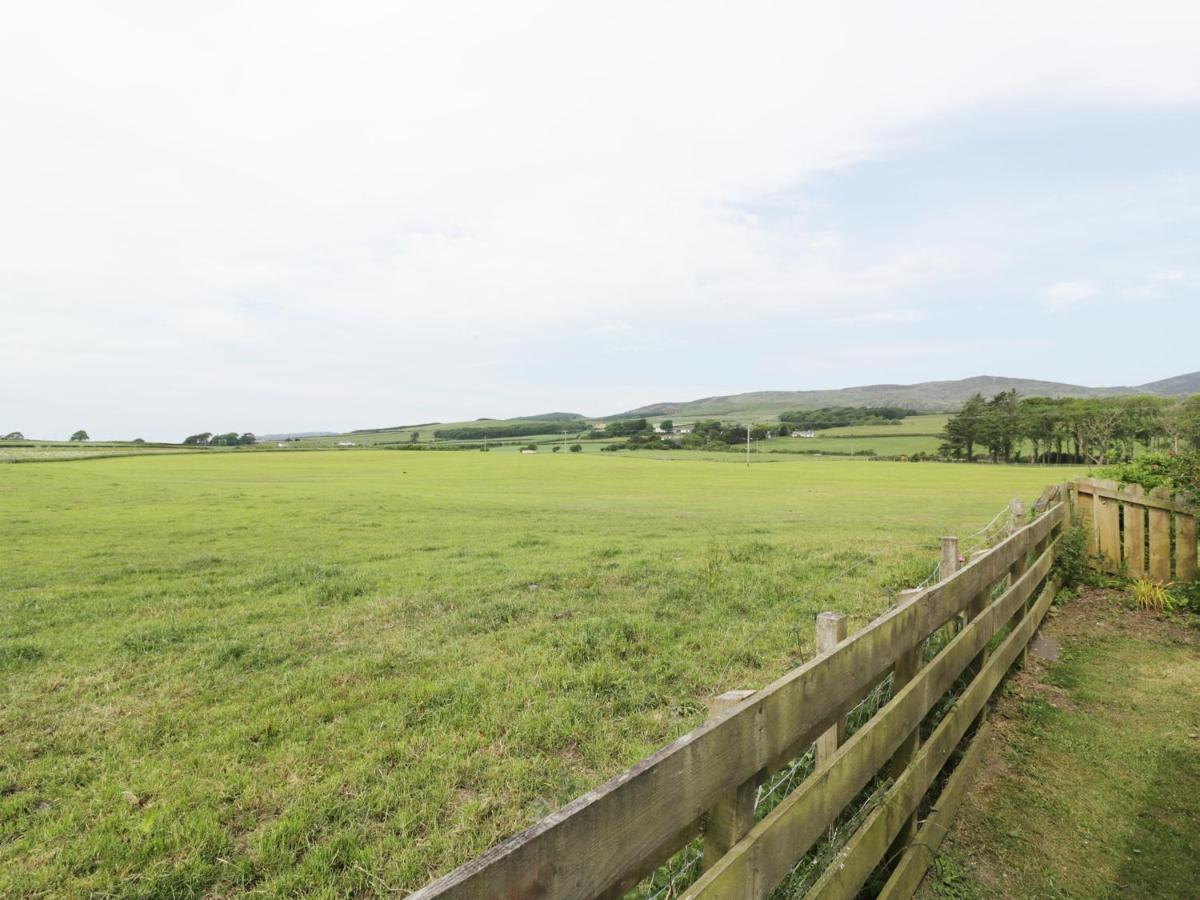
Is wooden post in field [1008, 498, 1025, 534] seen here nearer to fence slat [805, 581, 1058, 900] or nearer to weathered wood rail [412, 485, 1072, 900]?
fence slat [805, 581, 1058, 900]

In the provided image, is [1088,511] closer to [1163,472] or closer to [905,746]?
[1163,472]

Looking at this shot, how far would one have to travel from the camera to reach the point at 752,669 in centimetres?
600

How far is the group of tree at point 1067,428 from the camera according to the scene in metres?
89.2

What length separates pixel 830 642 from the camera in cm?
281

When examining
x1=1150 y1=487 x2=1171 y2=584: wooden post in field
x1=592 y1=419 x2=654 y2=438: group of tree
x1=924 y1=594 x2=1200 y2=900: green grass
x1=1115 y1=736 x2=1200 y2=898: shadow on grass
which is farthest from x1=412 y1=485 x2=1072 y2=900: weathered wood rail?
x1=592 y1=419 x2=654 y2=438: group of tree

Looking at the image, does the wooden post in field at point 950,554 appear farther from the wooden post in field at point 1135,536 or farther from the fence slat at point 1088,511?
the fence slat at point 1088,511

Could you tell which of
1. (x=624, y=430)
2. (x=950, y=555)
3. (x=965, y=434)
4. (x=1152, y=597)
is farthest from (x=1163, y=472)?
(x=624, y=430)

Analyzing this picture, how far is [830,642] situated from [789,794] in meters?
0.77

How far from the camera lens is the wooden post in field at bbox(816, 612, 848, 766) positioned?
9.22ft

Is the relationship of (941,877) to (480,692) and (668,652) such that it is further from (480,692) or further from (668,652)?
(480,692)

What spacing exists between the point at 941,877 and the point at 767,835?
211cm

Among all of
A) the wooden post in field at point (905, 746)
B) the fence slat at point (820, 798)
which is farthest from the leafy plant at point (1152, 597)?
the wooden post in field at point (905, 746)

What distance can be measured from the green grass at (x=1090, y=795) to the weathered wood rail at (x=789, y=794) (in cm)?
27

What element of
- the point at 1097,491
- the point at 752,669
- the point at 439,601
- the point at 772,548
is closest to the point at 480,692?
the point at 752,669
